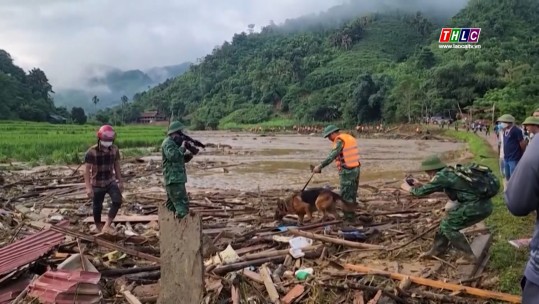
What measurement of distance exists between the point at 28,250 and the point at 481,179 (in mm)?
5764

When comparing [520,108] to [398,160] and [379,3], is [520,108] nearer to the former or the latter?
[398,160]

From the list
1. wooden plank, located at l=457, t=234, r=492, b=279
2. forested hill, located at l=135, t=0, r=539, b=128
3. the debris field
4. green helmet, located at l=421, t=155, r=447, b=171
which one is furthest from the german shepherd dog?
forested hill, located at l=135, t=0, r=539, b=128

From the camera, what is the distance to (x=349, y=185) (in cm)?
856

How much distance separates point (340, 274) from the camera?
5.80 metres

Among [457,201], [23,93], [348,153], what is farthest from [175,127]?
[23,93]

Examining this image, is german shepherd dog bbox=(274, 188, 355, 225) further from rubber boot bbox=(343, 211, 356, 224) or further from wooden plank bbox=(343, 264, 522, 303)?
wooden plank bbox=(343, 264, 522, 303)

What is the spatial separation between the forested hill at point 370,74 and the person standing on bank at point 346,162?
29.6 metres

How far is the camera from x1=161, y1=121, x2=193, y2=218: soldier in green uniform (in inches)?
268

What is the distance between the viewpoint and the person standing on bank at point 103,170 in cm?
816

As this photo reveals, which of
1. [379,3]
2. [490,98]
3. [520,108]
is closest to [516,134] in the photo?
[520,108]

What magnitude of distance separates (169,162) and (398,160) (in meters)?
20.3

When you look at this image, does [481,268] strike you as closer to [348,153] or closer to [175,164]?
[348,153]

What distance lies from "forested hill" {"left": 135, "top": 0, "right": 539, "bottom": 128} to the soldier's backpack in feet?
103

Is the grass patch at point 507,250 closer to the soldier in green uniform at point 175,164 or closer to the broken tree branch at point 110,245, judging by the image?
the soldier in green uniform at point 175,164
